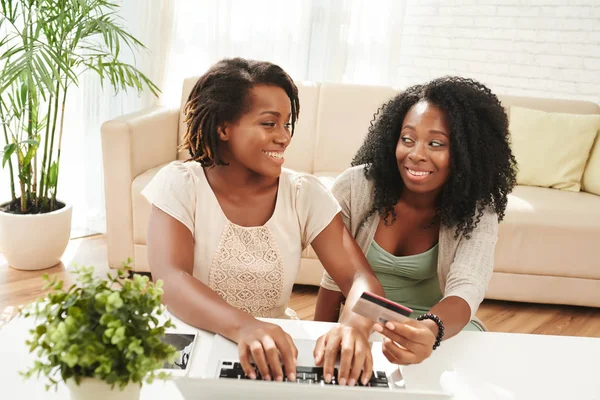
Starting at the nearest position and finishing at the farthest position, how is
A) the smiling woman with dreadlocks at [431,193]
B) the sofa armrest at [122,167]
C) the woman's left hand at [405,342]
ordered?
the woman's left hand at [405,342] < the smiling woman with dreadlocks at [431,193] < the sofa armrest at [122,167]

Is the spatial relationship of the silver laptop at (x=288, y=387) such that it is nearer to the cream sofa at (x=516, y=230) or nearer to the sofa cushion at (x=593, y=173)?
the cream sofa at (x=516, y=230)

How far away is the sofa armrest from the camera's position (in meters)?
2.57

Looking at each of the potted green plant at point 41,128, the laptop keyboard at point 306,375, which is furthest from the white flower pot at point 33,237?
the laptop keyboard at point 306,375

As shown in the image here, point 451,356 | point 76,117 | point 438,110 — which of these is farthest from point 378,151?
point 76,117

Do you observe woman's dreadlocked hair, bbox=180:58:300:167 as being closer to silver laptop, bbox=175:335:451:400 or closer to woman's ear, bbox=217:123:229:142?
woman's ear, bbox=217:123:229:142

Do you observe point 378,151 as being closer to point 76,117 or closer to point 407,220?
point 407,220

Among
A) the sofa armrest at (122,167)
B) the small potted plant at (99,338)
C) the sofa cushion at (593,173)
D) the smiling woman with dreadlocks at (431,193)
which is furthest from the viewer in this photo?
the sofa cushion at (593,173)

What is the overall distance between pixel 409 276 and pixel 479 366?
52cm

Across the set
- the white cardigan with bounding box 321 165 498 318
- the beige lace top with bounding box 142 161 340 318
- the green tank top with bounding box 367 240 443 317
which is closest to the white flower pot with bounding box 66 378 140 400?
the beige lace top with bounding box 142 161 340 318

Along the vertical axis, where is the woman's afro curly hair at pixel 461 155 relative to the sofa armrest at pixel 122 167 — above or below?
above

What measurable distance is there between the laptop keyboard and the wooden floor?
1571 mm

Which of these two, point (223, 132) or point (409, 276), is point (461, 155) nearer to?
point (409, 276)

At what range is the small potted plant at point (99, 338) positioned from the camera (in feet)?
2.04

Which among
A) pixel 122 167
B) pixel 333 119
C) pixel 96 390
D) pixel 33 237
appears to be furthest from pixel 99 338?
pixel 333 119
